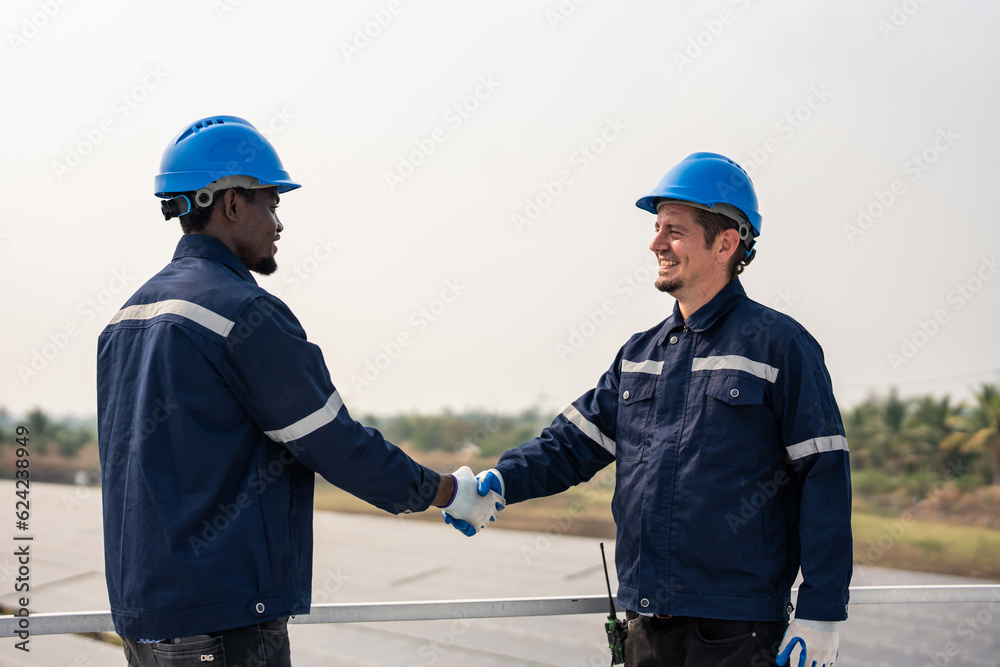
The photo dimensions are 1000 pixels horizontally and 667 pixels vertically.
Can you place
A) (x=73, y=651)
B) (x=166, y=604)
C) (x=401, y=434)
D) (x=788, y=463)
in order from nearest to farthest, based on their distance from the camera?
(x=166, y=604) → (x=788, y=463) → (x=73, y=651) → (x=401, y=434)

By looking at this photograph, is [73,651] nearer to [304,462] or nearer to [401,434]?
[304,462]

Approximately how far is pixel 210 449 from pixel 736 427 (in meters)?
1.42

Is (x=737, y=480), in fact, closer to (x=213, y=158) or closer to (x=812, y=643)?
(x=812, y=643)

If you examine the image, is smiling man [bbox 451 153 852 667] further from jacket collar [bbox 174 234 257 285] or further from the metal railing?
jacket collar [bbox 174 234 257 285]

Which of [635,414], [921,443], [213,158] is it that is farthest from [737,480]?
[921,443]

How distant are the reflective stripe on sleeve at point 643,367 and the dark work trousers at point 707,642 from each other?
746 mm

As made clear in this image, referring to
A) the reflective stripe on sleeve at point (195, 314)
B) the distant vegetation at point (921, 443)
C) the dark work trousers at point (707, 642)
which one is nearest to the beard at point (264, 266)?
the reflective stripe on sleeve at point (195, 314)

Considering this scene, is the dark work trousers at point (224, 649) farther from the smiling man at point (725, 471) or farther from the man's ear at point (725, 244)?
the man's ear at point (725, 244)

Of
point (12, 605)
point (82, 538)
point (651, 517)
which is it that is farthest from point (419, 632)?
point (82, 538)

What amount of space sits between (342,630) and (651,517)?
8490 mm

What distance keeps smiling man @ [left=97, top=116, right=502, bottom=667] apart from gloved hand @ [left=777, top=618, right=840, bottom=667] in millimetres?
1189

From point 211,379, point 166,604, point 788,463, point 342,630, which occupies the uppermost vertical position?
point 211,379

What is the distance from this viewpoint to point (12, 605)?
37.5 feet

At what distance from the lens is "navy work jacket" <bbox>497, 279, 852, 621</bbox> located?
214cm
